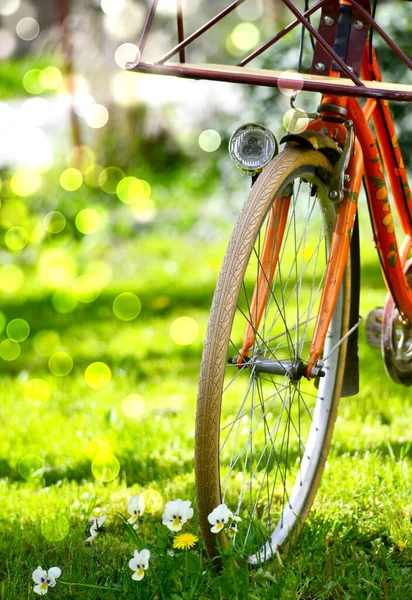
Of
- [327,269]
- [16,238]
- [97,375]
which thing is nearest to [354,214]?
[327,269]

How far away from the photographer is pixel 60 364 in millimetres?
3684

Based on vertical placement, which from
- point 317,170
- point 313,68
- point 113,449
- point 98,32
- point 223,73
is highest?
point 98,32

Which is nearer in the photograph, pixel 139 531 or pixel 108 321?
pixel 139 531

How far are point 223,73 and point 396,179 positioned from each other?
2.63ft

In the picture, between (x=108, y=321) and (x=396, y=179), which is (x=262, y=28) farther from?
Result: (x=396, y=179)

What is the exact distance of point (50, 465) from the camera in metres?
2.59

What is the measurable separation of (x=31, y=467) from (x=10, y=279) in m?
2.56

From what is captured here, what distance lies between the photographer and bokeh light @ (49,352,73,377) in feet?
11.8

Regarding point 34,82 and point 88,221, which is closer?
point 88,221

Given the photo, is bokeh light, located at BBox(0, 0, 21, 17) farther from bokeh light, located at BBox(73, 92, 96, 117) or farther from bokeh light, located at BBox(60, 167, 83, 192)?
bokeh light, located at BBox(60, 167, 83, 192)

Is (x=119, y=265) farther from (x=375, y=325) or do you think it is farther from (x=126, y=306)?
(x=375, y=325)

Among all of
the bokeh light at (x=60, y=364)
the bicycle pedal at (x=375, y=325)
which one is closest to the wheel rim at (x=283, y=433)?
the bicycle pedal at (x=375, y=325)

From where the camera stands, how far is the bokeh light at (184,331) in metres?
3.85

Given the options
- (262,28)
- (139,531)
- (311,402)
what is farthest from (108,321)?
(262,28)
